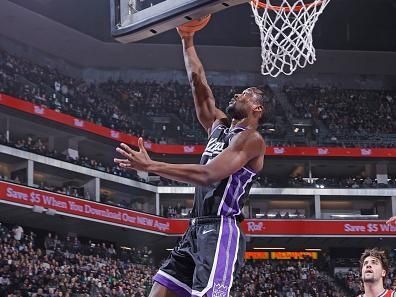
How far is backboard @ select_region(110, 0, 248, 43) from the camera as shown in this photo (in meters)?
4.81

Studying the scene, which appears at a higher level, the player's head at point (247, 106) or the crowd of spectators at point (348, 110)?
the crowd of spectators at point (348, 110)

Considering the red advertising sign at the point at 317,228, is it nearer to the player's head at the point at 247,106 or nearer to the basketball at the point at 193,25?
the basketball at the point at 193,25

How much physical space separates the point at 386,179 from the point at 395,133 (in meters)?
2.31

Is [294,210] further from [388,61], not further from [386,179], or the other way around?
[388,61]

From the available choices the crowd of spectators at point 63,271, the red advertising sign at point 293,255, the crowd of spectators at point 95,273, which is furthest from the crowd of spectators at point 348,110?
the crowd of spectators at point 63,271

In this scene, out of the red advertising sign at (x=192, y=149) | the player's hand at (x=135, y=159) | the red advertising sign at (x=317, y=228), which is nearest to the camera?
the player's hand at (x=135, y=159)

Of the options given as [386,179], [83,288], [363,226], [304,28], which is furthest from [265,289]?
[304,28]

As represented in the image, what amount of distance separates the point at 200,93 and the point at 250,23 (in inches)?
1077

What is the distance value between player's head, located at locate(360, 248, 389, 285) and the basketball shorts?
3.94 feet

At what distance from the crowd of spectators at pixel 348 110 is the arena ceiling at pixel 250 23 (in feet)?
7.76

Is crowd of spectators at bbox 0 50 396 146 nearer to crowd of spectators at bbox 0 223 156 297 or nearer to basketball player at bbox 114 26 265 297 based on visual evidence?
crowd of spectators at bbox 0 223 156 297

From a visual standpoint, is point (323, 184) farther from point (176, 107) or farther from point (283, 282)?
point (176, 107)

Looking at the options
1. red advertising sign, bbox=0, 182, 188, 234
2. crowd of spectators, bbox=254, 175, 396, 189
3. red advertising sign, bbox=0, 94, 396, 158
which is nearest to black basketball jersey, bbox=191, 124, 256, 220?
red advertising sign, bbox=0, 182, 188, 234

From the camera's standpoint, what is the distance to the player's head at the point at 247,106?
16.2 feet
